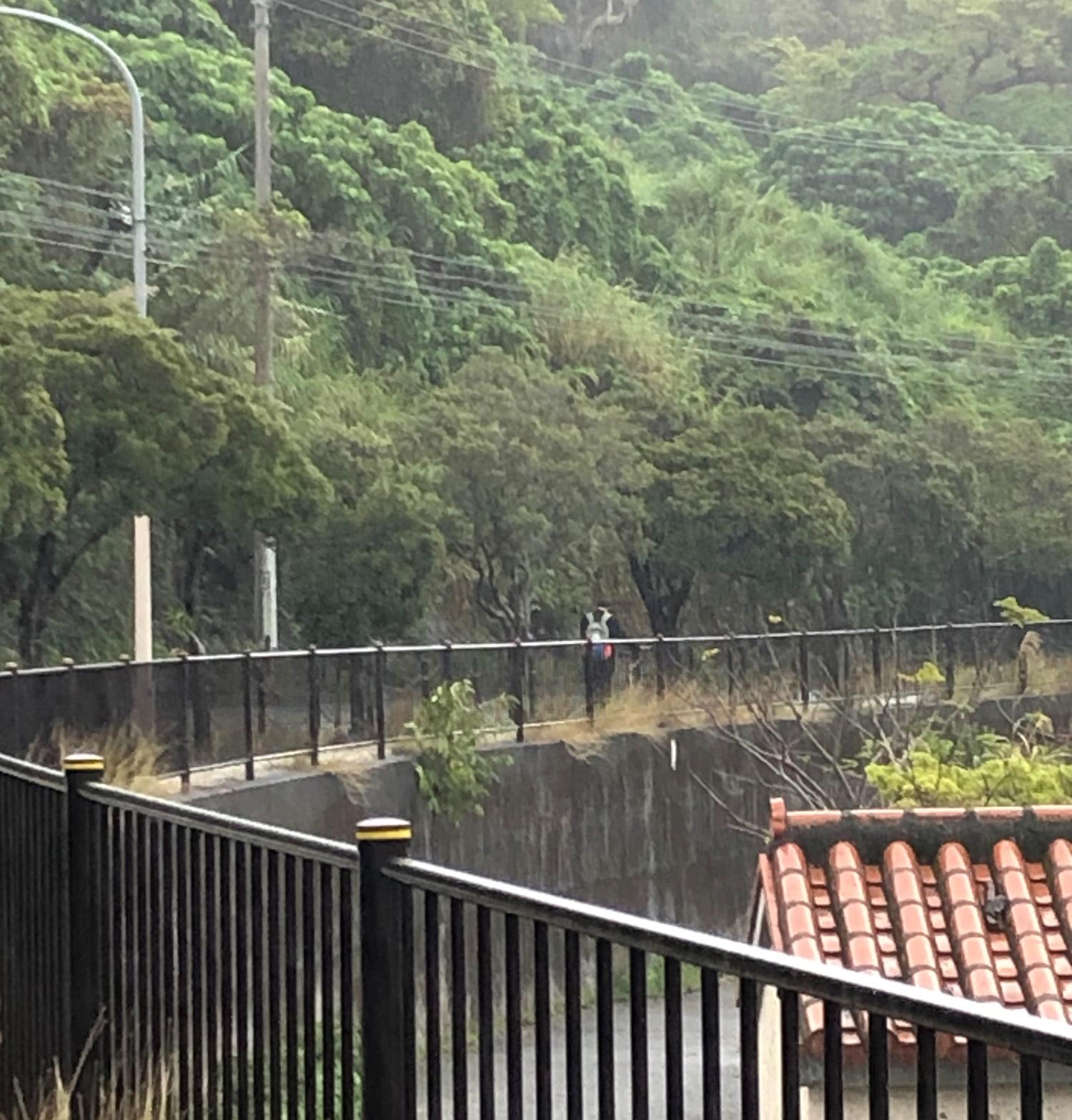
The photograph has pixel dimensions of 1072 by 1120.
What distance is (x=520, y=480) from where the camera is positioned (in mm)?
36188

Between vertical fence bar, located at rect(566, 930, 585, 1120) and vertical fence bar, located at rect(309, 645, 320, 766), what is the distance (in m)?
15.7

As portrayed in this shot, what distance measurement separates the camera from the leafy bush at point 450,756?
20.6 meters

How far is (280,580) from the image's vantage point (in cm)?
3144

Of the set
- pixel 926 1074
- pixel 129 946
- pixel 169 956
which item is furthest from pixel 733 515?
pixel 926 1074

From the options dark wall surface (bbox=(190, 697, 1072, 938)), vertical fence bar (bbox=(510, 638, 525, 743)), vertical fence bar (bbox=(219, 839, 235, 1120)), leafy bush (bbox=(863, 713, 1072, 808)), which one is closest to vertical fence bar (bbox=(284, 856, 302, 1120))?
vertical fence bar (bbox=(219, 839, 235, 1120))

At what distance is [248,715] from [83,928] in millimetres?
12058

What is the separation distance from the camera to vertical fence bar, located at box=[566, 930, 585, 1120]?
364 cm

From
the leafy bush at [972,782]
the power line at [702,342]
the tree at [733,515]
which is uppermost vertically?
the power line at [702,342]

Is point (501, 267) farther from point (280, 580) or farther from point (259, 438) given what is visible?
point (259, 438)

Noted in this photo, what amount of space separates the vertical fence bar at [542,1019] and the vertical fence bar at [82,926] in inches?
102

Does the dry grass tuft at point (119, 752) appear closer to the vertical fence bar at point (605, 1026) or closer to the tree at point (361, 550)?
the vertical fence bar at point (605, 1026)

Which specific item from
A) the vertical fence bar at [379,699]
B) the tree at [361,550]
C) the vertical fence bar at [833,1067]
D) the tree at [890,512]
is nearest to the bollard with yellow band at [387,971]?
the vertical fence bar at [833,1067]

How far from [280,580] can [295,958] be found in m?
26.7

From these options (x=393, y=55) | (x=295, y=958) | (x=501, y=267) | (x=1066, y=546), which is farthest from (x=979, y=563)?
(x=295, y=958)
